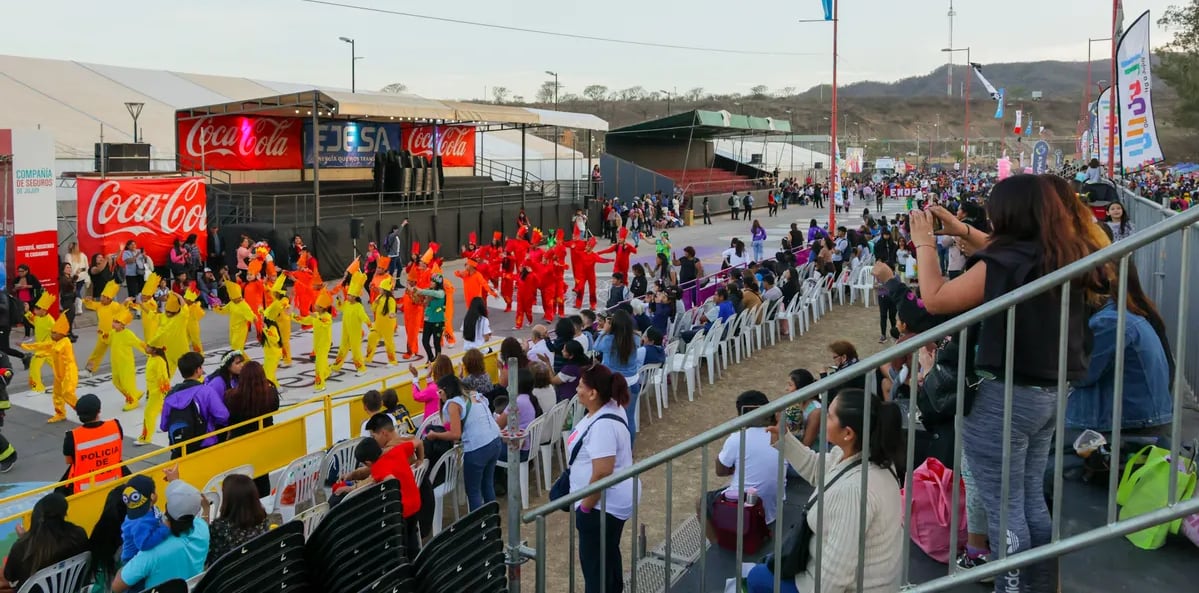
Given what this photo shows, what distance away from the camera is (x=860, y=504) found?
3.21 meters

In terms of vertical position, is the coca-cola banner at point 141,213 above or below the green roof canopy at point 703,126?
below

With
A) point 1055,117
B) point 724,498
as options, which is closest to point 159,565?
point 724,498

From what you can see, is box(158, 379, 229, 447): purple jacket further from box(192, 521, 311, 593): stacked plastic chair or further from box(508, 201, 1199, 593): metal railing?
box(508, 201, 1199, 593): metal railing

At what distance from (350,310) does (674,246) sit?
63.1ft

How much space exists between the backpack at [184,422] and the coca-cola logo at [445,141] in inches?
971

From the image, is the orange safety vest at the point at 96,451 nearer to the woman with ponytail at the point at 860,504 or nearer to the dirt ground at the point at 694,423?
the dirt ground at the point at 694,423

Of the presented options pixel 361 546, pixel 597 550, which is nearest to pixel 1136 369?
pixel 597 550

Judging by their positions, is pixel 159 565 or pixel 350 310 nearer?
pixel 159 565

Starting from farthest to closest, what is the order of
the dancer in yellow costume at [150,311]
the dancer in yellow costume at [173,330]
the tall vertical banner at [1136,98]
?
the dancer in yellow costume at [150,311] → the tall vertical banner at [1136,98] → the dancer in yellow costume at [173,330]

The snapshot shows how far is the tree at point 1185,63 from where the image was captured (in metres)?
56.0

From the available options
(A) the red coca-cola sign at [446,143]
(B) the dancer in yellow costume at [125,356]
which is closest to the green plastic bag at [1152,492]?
(B) the dancer in yellow costume at [125,356]

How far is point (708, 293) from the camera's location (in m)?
15.6

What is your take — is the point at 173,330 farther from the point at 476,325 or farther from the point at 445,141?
the point at 445,141

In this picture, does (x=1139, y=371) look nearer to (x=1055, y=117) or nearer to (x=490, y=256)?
(x=490, y=256)
